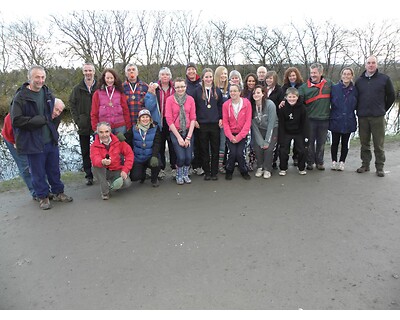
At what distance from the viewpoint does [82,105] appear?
4945mm

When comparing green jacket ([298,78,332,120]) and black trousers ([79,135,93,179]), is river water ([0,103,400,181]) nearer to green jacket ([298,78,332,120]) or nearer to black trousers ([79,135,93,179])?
black trousers ([79,135,93,179])

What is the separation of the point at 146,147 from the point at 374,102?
3.97 m

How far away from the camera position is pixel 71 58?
2192 cm

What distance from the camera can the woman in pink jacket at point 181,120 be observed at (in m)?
4.86

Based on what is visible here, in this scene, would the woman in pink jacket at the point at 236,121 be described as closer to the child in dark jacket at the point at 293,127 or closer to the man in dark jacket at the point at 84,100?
the child in dark jacket at the point at 293,127

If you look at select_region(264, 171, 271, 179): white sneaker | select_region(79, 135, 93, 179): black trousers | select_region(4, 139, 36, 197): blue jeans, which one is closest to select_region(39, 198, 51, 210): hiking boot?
Answer: select_region(4, 139, 36, 197): blue jeans

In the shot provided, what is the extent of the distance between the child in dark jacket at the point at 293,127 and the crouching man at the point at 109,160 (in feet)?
8.73

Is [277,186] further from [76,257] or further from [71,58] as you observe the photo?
[71,58]

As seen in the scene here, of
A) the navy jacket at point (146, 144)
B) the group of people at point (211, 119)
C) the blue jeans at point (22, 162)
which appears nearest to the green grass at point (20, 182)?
the group of people at point (211, 119)

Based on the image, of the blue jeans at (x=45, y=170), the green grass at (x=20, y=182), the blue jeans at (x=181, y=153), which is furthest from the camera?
the green grass at (x=20, y=182)

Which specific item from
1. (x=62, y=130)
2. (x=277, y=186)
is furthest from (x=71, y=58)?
(x=277, y=186)

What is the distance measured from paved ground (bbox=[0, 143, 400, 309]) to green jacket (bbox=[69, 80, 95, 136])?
1.15 m

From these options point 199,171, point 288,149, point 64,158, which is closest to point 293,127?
point 288,149

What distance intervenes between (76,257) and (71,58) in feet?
73.6
